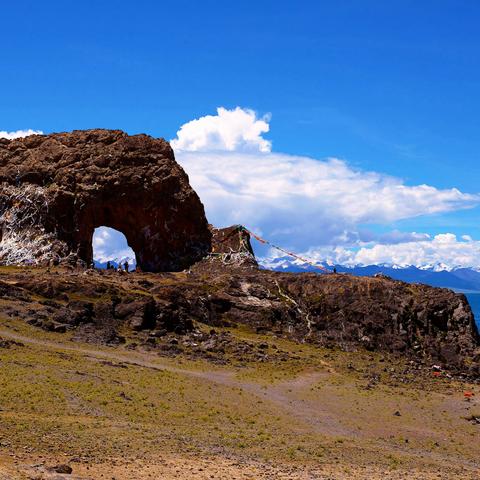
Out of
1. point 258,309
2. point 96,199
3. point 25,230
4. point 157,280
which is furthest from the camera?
point 96,199

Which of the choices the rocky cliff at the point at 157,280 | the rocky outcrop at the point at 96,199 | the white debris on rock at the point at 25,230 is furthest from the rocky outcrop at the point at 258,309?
the rocky outcrop at the point at 96,199

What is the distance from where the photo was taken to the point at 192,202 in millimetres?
96625

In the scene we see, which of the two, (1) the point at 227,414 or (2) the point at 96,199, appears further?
(2) the point at 96,199

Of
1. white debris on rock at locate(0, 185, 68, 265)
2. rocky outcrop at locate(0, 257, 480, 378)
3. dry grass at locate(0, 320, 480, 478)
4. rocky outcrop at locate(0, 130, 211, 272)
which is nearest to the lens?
dry grass at locate(0, 320, 480, 478)

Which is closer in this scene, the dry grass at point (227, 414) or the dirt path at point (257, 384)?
the dry grass at point (227, 414)

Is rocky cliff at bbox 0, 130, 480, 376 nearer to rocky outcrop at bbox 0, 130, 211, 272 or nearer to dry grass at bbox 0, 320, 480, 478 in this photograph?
rocky outcrop at bbox 0, 130, 211, 272

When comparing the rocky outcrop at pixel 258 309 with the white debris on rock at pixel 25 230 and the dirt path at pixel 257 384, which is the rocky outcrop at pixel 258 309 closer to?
the dirt path at pixel 257 384

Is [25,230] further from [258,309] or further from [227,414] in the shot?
[227,414]

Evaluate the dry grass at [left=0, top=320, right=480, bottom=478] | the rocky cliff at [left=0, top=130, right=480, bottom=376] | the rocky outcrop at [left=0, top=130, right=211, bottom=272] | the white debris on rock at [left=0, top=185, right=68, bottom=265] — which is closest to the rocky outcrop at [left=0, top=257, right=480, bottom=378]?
the rocky cliff at [left=0, top=130, right=480, bottom=376]

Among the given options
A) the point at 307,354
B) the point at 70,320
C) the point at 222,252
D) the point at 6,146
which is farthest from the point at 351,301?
the point at 6,146

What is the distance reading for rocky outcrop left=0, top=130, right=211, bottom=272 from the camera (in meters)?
89.9

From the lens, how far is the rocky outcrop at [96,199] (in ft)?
295

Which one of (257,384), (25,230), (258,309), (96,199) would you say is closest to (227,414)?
(257,384)

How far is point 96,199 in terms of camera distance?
3622 inches
